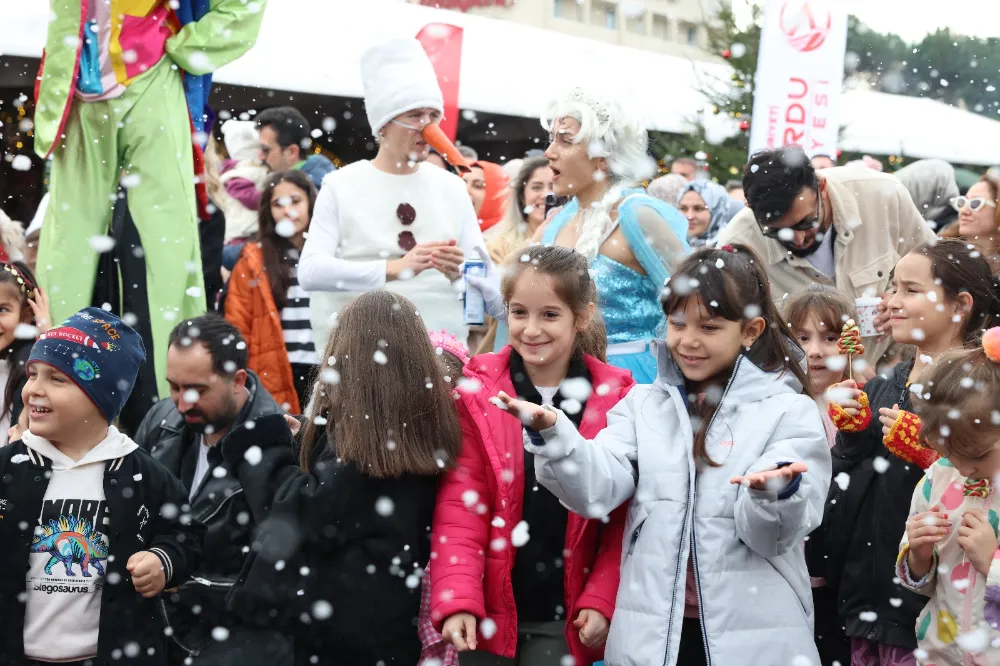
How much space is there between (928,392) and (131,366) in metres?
2.25

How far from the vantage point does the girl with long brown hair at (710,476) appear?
2.82m

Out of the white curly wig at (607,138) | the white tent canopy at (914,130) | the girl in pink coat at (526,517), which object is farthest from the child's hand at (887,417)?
the white tent canopy at (914,130)

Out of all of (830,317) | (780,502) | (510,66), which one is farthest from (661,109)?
(780,502)

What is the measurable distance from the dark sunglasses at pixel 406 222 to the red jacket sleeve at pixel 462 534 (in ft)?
5.23

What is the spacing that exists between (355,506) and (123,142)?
9.33 ft

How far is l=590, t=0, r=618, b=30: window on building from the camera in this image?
25859 millimetres

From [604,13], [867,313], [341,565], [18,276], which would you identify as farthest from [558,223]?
[604,13]

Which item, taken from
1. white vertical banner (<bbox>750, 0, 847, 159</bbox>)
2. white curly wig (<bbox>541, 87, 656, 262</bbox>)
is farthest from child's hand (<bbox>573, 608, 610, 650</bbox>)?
white vertical banner (<bbox>750, 0, 847, 159</bbox>)

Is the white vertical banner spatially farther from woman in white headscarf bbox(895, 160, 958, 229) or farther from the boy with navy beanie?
the boy with navy beanie

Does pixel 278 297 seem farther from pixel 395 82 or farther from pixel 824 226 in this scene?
pixel 824 226

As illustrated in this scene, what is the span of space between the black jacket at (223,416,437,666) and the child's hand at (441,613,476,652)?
0.24 metres

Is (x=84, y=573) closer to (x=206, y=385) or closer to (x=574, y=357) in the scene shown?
(x=206, y=385)

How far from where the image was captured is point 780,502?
2.71m

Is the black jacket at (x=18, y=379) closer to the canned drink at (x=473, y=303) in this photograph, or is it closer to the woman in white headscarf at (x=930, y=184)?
the canned drink at (x=473, y=303)
